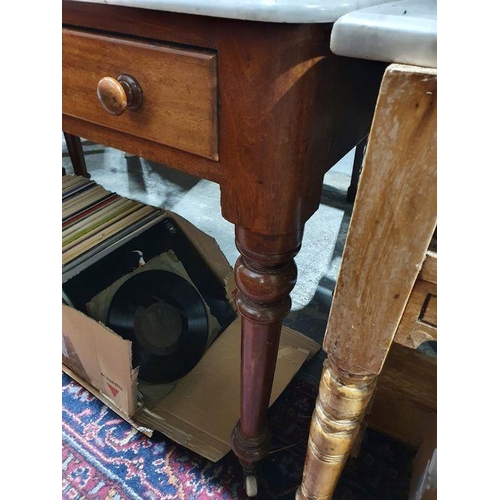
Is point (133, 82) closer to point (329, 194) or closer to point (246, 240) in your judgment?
point (246, 240)

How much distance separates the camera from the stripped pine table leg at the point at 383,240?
0.96 feet

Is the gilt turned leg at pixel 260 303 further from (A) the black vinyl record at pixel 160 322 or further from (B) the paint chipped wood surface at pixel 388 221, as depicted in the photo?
(A) the black vinyl record at pixel 160 322

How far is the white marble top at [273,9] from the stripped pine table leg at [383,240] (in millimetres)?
92

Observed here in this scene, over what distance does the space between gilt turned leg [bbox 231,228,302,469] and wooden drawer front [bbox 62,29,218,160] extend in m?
0.12

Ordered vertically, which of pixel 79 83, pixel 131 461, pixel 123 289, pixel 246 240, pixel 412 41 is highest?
pixel 412 41

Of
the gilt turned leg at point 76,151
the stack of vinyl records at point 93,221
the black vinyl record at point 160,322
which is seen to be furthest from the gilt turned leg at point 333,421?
the gilt turned leg at point 76,151


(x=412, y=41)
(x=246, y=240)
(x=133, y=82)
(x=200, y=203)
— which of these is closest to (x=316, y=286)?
(x=200, y=203)

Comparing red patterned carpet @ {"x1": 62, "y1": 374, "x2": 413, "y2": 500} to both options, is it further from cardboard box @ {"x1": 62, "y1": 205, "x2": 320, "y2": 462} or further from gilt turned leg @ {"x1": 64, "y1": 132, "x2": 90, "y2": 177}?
gilt turned leg @ {"x1": 64, "y1": 132, "x2": 90, "y2": 177}

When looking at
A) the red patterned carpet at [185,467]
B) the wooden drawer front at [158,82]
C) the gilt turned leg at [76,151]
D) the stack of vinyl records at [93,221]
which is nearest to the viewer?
the wooden drawer front at [158,82]

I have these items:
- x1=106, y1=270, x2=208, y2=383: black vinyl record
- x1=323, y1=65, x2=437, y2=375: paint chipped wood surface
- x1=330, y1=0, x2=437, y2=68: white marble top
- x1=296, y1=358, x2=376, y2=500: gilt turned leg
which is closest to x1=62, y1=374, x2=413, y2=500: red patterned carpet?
x1=106, y1=270, x2=208, y2=383: black vinyl record

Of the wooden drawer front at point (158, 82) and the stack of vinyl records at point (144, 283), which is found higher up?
the wooden drawer front at point (158, 82)

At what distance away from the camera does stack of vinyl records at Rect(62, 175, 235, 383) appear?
95 centimetres
